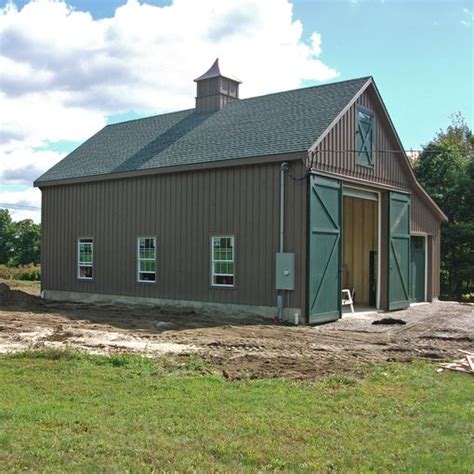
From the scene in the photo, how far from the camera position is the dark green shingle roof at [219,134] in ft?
49.1

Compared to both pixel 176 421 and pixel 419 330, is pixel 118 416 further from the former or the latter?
pixel 419 330

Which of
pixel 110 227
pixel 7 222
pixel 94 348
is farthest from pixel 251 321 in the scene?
pixel 7 222

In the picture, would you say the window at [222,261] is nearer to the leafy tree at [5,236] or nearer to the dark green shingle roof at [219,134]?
the dark green shingle roof at [219,134]

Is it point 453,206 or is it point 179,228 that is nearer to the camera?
point 179,228

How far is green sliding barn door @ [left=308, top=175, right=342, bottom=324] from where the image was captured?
13844 mm

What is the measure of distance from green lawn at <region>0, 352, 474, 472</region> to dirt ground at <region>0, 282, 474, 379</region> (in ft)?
3.69

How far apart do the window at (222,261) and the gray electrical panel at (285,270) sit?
1.60 m

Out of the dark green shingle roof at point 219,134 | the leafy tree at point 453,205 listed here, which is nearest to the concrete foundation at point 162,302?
the dark green shingle roof at point 219,134

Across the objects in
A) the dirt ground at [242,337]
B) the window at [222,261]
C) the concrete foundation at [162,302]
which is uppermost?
the window at [222,261]

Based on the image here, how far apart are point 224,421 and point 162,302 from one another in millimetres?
11203

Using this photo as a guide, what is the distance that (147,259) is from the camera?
17.1m

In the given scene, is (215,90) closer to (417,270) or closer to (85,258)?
(85,258)

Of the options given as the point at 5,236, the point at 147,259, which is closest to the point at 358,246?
the point at 147,259

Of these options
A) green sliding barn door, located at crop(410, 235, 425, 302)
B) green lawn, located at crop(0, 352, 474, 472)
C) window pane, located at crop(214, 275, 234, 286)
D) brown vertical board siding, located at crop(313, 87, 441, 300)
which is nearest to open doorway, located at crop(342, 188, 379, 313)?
green sliding barn door, located at crop(410, 235, 425, 302)
